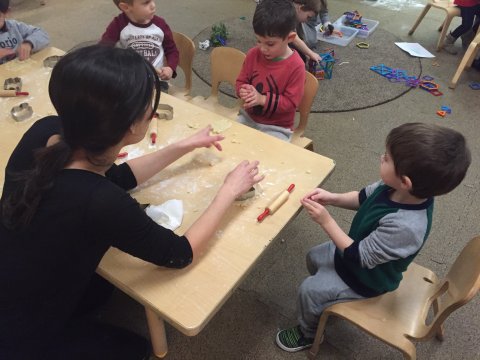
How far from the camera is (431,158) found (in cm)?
103

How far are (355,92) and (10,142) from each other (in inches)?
105

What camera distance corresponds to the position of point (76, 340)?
4.03ft

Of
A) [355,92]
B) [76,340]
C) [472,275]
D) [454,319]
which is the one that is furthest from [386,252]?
[355,92]

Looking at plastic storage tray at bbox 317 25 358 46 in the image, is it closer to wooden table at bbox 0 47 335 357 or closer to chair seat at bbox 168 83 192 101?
chair seat at bbox 168 83 192 101

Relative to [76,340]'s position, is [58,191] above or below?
above

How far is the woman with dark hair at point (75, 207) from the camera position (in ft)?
2.80

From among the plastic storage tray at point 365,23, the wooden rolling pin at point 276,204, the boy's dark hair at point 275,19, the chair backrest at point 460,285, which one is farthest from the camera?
the plastic storage tray at point 365,23

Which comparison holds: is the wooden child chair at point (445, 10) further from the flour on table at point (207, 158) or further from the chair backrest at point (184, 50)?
the flour on table at point (207, 158)

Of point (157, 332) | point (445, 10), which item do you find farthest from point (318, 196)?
point (445, 10)

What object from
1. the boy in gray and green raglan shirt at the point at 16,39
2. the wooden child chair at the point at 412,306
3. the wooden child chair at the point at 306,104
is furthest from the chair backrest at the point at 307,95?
the boy in gray and green raglan shirt at the point at 16,39

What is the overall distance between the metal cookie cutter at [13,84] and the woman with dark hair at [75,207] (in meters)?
0.67

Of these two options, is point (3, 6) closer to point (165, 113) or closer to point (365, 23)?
point (165, 113)

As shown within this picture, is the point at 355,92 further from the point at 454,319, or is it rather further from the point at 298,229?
the point at 454,319

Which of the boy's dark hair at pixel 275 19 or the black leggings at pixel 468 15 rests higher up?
the boy's dark hair at pixel 275 19
